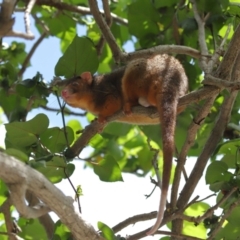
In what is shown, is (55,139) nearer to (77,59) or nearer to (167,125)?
(77,59)

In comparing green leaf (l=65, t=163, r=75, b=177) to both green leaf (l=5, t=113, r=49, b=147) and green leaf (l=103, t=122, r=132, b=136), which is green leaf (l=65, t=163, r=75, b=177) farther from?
green leaf (l=103, t=122, r=132, b=136)

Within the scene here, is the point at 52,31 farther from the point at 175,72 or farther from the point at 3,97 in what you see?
the point at 175,72

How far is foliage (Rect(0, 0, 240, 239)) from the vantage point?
10.3 feet

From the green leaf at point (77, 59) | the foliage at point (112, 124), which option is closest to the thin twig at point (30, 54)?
the foliage at point (112, 124)

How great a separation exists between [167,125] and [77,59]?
2.35 ft

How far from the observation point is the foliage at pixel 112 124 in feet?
10.3

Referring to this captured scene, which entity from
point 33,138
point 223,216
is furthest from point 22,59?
point 223,216

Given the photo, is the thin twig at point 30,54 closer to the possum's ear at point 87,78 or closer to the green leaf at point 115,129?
the possum's ear at point 87,78

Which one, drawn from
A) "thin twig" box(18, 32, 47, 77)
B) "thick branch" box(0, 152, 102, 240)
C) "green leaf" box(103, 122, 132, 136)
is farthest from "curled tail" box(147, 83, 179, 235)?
"thin twig" box(18, 32, 47, 77)

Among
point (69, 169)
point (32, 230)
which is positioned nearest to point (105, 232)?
point (69, 169)

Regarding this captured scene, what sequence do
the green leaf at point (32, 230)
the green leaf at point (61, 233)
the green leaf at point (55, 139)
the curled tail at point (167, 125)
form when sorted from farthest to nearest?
1. the green leaf at point (32, 230)
2. the green leaf at point (55, 139)
3. the green leaf at point (61, 233)
4. the curled tail at point (167, 125)

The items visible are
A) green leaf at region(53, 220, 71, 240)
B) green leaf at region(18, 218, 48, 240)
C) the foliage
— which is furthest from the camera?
green leaf at region(18, 218, 48, 240)

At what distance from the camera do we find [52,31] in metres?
4.77

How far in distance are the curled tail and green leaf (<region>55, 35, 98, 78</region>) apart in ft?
1.48
